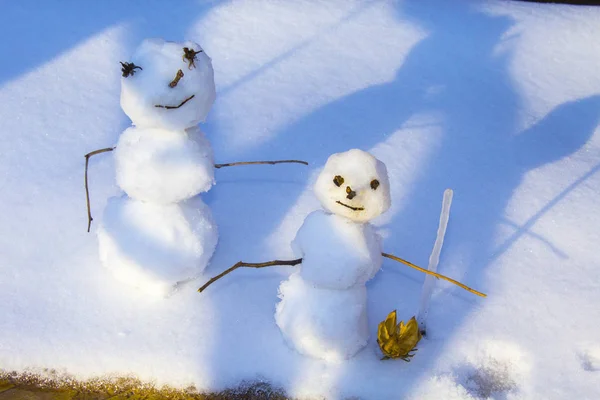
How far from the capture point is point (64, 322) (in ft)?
5.32

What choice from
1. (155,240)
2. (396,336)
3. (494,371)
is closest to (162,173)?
(155,240)

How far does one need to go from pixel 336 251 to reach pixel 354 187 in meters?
0.14

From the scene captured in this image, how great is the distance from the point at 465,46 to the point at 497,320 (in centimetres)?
121

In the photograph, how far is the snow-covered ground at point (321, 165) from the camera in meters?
1.58

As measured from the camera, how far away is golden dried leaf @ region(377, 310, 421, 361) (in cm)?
150

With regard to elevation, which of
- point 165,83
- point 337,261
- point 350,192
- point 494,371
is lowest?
point 494,371

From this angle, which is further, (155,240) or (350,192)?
(155,240)

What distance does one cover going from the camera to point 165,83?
140cm

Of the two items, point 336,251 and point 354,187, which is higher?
point 354,187

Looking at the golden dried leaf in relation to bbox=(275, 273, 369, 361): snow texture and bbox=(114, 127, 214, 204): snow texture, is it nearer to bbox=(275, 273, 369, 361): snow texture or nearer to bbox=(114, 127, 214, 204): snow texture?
bbox=(275, 273, 369, 361): snow texture

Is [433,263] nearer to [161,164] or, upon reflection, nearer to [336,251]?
[336,251]

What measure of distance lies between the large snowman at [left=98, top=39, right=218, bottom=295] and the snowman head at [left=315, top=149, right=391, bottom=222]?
0.93ft

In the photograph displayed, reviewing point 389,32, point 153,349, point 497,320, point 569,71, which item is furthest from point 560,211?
point 153,349

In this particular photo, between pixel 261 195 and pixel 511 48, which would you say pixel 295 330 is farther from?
pixel 511 48
